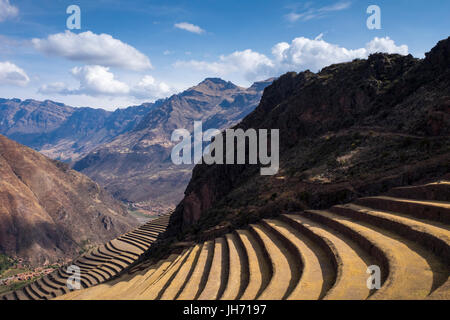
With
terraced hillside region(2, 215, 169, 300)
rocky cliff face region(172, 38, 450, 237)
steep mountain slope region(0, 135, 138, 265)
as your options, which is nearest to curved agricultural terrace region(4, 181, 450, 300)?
rocky cliff face region(172, 38, 450, 237)

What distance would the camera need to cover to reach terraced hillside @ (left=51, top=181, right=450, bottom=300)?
31.4 ft

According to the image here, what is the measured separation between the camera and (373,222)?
14.5 metres

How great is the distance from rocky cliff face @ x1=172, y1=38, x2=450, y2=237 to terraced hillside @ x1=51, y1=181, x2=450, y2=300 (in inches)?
131

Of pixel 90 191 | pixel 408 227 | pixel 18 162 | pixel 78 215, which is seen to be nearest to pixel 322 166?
pixel 408 227

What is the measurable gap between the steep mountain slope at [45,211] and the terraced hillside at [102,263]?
113 ft

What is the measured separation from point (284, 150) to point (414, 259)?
2922cm

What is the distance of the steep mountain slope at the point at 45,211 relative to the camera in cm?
9412

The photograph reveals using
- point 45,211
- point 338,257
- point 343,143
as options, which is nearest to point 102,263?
point 343,143

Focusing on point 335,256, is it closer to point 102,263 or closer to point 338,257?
point 338,257

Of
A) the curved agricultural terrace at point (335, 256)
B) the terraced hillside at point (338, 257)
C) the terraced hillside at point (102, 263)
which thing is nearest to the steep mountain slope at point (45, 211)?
the terraced hillside at point (102, 263)

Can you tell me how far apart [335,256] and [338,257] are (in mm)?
224

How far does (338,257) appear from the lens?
12.1 m

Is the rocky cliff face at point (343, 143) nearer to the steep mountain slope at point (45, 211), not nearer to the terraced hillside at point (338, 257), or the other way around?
the terraced hillside at point (338, 257)
